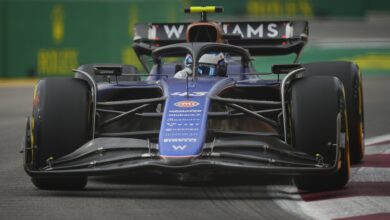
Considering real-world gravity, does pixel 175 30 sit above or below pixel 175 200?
above

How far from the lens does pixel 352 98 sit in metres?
9.59

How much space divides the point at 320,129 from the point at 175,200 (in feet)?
3.83

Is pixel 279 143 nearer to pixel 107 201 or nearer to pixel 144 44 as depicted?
pixel 107 201

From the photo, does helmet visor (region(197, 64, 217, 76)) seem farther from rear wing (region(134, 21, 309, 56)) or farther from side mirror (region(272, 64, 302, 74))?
rear wing (region(134, 21, 309, 56))

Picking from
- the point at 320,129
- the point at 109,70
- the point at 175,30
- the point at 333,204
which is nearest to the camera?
the point at 333,204

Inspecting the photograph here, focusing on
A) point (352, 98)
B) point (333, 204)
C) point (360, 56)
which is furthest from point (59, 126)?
point (360, 56)

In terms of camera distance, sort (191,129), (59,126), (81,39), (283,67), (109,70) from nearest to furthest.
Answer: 1. (191,129)
2. (59,126)
3. (283,67)
4. (109,70)
5. (81,39)

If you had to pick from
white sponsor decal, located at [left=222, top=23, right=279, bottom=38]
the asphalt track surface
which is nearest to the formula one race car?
the asphalt track surface

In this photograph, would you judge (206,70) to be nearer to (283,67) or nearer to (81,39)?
(283,67)

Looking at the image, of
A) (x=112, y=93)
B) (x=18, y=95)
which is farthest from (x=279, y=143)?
(x=18, y=95)

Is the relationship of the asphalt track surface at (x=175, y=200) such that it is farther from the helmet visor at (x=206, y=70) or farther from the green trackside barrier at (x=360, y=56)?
the green trackside barrier at (x=360, y=56)

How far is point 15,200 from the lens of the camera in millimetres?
7473

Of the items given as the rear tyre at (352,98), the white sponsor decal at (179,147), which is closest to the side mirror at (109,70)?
the white sponsor decal at (179,147)

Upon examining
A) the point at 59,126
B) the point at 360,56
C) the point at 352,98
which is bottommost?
the point at 360,56
